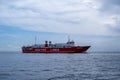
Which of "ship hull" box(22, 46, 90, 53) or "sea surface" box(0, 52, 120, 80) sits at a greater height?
"ship hull" box(22, 46, 90, 53)

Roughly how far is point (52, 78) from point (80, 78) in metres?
3.54

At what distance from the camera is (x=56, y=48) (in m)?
168

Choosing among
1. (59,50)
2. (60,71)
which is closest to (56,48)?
(59,50)

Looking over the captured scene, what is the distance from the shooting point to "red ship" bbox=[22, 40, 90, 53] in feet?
511

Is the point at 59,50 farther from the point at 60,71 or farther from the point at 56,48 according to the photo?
the point at 60,71

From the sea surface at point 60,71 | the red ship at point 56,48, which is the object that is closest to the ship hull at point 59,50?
the red ship at point 56,48

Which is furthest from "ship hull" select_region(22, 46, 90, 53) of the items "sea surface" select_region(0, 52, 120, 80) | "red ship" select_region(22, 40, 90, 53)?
"sea surface" select_region(0, 52, 120, 80)

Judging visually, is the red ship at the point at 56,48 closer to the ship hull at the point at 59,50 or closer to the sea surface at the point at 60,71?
the ship hull at the point at 59,50

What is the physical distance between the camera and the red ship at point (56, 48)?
15575 centimetres

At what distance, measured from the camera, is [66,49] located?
160000mm

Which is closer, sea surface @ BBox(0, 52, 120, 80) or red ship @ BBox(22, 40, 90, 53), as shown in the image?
sea surface @ BBox(0, 52, 120, 80)

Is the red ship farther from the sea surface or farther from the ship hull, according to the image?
the sea surface

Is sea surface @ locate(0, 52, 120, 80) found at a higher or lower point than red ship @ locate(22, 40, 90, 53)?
lower

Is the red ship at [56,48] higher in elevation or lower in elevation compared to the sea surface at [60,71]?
higher
